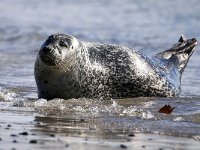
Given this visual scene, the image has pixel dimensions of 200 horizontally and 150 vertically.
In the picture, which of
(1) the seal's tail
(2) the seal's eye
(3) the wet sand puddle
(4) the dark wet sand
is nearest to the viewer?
(4) the dark wet sand

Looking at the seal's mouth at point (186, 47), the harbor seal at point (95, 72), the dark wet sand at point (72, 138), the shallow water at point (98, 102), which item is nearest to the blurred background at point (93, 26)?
the shallow water at point (98, 102)

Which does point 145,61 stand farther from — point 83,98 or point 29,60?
point 29,60

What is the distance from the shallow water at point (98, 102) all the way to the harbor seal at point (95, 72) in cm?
24

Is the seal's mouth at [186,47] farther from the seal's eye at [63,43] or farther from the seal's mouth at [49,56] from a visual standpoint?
the seal's mouth at [49,56]

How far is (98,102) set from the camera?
930cm

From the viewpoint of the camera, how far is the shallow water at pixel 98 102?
6727 mm

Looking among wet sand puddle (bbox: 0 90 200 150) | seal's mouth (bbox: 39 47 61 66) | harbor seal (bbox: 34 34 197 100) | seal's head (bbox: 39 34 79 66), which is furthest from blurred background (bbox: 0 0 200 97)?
wet sand puddle (bbox: 0 90 200 150)

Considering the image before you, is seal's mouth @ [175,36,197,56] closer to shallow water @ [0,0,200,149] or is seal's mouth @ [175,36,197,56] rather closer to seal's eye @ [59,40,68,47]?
shallow water @ [0,0,200,149]

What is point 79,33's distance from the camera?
20.5m

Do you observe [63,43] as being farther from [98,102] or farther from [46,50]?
[98,102]

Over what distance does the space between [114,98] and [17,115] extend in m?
2.08

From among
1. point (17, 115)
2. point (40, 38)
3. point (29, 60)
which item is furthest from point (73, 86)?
point (40, 38)

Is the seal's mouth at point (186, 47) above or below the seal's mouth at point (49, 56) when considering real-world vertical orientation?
above

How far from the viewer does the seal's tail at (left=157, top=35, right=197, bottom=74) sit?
1141cm
